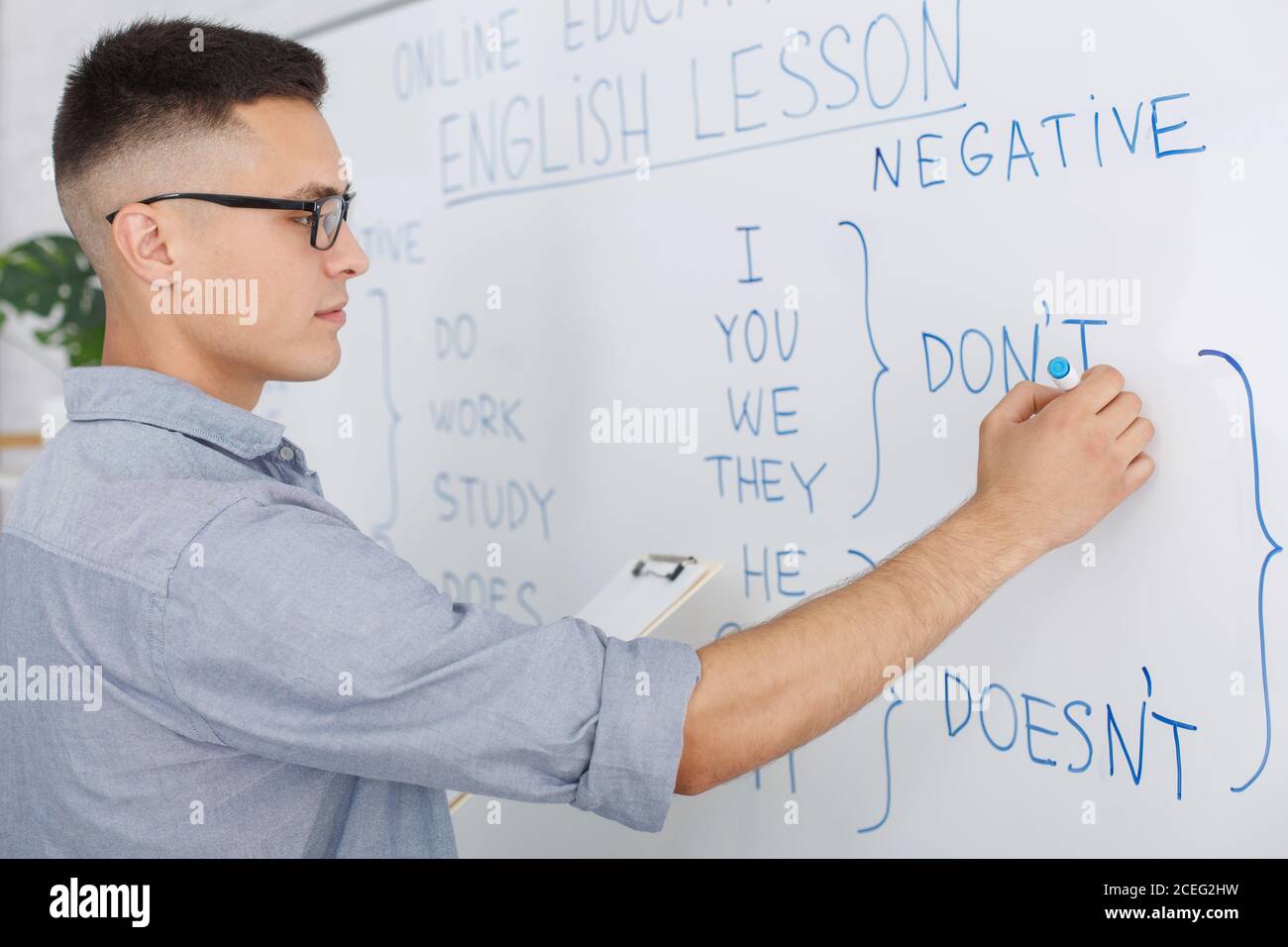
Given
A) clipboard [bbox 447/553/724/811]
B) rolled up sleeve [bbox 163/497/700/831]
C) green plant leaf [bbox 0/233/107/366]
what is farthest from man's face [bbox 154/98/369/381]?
green plant leaf [bbox 0/233/107/366]

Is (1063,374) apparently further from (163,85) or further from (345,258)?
(163,85)

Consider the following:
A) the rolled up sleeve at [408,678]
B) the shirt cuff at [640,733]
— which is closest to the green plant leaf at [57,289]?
the rolled up sleeve at [408,678]

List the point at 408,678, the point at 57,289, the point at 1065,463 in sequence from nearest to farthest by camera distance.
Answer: the point at 408,678
the point at 1065,463
the point at 57,289

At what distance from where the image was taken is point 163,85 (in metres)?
0.84

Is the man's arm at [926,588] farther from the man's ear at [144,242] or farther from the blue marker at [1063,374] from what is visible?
the man's ear at [144,242]

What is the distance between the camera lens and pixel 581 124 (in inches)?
46.7

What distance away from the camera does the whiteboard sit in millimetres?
792

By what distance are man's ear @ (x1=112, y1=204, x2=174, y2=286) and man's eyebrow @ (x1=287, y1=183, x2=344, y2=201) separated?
99mm

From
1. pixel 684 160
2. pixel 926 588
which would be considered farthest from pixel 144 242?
pixel 926 588

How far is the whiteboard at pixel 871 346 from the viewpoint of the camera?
0.79 m

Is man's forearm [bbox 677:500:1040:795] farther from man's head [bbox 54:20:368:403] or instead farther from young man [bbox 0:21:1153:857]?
man's head [bbox 54:20:368:403]

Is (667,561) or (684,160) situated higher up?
(684,160)

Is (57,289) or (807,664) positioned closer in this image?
(807,664)

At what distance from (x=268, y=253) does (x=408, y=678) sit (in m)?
0.37
